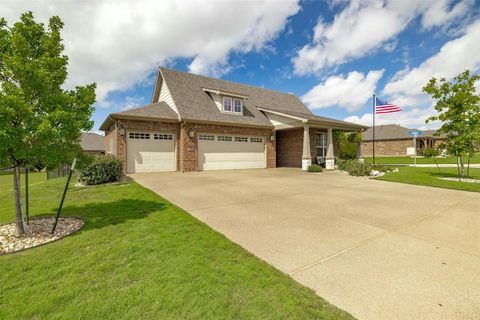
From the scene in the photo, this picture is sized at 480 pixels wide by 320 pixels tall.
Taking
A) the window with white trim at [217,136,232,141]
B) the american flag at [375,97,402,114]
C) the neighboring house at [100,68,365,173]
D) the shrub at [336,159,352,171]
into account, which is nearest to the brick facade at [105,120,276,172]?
the neighboring house at [100,68,365,173]

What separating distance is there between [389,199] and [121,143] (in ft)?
41.9

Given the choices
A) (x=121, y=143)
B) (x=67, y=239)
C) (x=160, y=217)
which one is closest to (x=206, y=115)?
(x=121, y=143)

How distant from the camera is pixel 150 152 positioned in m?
13.3

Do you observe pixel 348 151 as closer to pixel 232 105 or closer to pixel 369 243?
pixel 232 105

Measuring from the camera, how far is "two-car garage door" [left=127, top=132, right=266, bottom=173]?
42.4 ft

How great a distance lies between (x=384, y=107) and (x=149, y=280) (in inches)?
739

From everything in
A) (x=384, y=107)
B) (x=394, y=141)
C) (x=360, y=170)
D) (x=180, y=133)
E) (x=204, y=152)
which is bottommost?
(x=360, y=170)

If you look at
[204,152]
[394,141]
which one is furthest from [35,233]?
[394,141]

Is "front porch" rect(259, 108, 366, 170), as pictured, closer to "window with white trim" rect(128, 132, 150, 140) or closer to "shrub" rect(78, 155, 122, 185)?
"window with white trim" rect(128, 132, 150, 140)

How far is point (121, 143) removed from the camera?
40.5ft

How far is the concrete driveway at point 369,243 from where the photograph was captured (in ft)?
7.63

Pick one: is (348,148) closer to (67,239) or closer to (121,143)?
(121,143)

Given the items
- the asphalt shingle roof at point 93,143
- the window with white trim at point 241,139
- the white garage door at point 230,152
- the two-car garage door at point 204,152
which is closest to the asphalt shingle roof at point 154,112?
the two-car garage door at point 204,152

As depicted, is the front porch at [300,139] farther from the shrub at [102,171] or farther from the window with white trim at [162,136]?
the shrub at [102,171]
